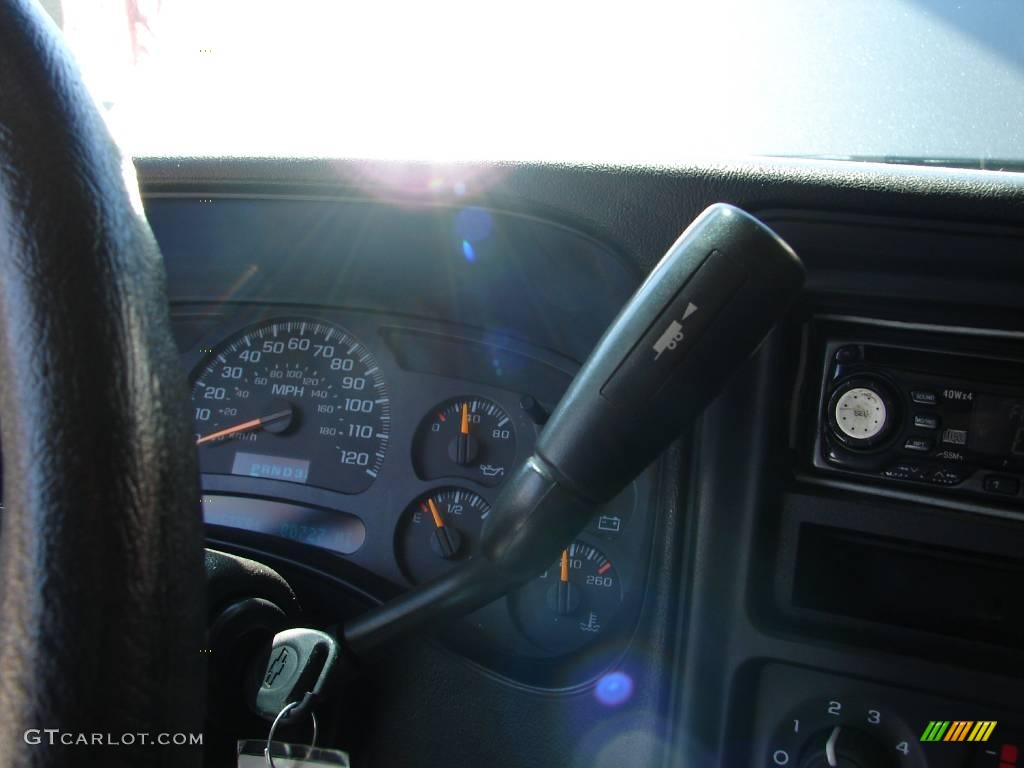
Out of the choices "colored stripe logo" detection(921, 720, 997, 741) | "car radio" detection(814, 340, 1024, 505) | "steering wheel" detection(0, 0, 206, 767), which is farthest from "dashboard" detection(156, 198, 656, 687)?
"steering wheel" detection(0, 0, 206, 767)

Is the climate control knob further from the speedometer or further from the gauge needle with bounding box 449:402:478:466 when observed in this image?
the speedometer

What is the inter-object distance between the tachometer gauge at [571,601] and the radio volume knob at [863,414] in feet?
1.38

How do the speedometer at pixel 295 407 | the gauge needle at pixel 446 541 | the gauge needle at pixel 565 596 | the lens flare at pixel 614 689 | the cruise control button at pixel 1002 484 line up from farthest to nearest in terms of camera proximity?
1. the speedometer at pixel 295 407
2. the gauge needle at pixel 446 541
3. the gauge needle at pixel 565 596
4. the lens flare at pixel 614 689
5. the cruise control button at pixel 1002 484

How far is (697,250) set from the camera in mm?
799

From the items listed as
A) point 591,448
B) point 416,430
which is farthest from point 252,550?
point 591,448

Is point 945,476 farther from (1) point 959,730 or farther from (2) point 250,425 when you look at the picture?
(2) point 250,425

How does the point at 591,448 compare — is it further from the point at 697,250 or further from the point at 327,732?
the point at 327,732

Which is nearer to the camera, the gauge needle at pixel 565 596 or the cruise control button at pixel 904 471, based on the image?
the cruise control button at pixel 904 471

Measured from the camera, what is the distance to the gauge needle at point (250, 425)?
157cm

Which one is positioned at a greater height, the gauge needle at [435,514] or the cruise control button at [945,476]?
the cruise control button at [945,476]

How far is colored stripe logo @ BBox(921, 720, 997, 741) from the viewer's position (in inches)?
38.5

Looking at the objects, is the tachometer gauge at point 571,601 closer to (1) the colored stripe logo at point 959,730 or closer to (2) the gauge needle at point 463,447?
(2) the gauge needle at point 463,447
